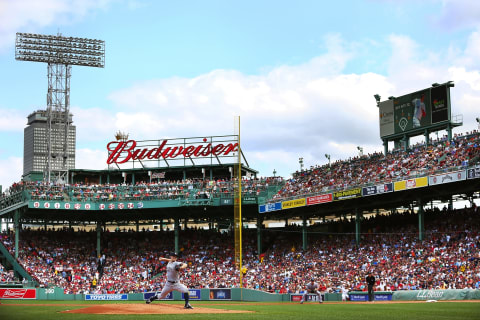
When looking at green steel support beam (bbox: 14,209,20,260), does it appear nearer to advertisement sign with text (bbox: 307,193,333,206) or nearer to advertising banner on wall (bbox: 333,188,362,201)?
advertisement sign with text (bbox: 307,193,333,206)

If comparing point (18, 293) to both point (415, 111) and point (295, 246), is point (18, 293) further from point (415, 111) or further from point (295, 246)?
point (415, 111)

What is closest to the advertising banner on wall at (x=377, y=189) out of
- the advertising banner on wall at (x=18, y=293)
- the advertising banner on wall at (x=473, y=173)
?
the advertising banner on wall at (x=473, y=173)

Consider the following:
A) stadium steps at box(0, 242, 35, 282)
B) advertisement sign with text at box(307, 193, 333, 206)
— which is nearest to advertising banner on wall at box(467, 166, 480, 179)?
advertisement sign with text at box(307, 193, 333, 206)

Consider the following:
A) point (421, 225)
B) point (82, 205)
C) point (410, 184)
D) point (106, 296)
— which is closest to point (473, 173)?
point (410, 184)

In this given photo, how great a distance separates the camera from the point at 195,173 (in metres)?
60.6

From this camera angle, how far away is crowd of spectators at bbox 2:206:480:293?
36.4 m

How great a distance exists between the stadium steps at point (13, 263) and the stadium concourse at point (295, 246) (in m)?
0.45

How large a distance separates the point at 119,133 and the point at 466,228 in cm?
3677

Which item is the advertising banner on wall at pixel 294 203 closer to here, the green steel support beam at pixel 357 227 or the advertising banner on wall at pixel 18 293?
the green steel support beam at pixel 357 227

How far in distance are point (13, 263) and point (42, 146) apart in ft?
172

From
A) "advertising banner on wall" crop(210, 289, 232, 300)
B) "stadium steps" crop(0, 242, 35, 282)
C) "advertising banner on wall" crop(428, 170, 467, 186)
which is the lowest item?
"advertising banner on wall" crop(210, 289, 232, 300)

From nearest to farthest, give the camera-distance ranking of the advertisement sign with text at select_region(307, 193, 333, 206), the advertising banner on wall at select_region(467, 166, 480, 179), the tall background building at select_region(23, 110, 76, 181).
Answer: the advertising banner on wall at select_region(467, 166, 480, 179) < the advertisement sign with text at select_region(307, 193, 333, 206) < the tall background building at select_region(23, 110, 76, 181)

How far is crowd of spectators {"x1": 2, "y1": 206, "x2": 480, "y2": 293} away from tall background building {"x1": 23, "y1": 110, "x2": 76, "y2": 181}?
931cm

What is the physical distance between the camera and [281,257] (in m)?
49.0
